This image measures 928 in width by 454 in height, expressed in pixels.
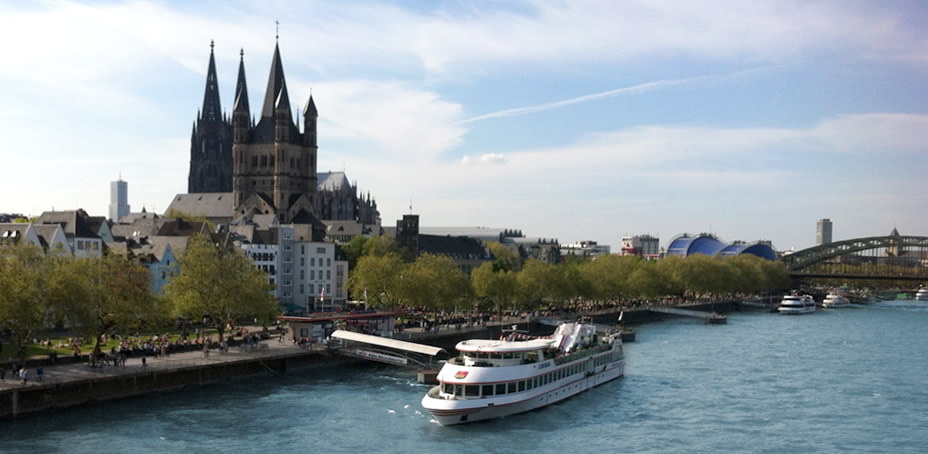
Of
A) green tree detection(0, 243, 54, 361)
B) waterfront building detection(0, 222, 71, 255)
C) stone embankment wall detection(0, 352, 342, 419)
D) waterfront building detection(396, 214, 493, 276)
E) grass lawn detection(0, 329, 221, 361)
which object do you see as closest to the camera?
stone embankment wall detection(0, 352, 342, 419)

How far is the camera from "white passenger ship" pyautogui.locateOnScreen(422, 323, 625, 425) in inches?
2361

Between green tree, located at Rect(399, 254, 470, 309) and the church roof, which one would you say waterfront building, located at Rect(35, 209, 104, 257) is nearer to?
green tree, located at Rect(399, 254, 470, 309)

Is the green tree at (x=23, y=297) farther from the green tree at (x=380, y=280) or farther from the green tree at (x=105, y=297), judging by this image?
the green tree at (x=380, y=280)

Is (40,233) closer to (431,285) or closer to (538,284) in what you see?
(431,285)

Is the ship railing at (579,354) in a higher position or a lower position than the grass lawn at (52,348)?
lower

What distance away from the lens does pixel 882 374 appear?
83250 millimetres

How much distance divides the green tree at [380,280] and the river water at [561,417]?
30627 millimetres

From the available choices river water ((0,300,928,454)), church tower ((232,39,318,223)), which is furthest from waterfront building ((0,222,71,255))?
church tower ((232,39,318,223))

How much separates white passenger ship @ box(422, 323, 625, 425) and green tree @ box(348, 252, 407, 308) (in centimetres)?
3945

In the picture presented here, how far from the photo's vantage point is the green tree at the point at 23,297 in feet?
195

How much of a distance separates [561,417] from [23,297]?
117 ft

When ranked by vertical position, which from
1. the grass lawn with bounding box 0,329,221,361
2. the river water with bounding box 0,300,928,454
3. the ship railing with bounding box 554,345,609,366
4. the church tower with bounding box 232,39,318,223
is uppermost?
the church tower with bounding box 232,39,318,223

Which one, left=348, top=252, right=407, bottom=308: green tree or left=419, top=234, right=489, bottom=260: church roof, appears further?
left=419, top=234, right=489, bottom=260: church roof

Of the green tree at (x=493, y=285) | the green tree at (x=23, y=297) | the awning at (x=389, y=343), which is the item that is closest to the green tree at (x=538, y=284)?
the green tree at (x=493, y=285)
